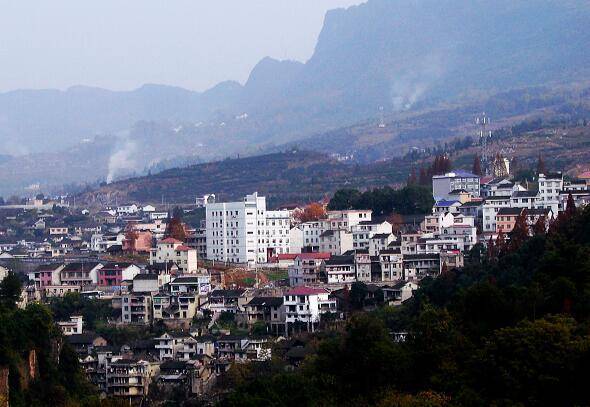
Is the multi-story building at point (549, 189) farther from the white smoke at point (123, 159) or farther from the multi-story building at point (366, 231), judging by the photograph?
the white smoke at point (123, 159)

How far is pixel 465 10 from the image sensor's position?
18400 centimetres

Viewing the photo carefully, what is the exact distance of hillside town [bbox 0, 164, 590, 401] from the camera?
36.5 metres

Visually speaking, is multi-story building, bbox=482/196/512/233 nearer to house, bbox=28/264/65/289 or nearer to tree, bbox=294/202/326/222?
tree, bbox=294/202/326/222

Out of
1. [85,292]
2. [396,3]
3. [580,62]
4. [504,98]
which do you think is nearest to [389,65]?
[396,3]

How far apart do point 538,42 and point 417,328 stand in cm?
13916

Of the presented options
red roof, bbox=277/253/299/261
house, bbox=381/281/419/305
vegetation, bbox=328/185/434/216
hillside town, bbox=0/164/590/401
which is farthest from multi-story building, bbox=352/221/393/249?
A: house, bbox=381/281/419/305

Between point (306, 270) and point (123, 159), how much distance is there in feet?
413

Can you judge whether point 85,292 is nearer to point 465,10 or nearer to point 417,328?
point 417,328

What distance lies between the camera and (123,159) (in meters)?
167

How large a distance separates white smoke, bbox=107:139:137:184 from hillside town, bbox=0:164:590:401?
100 m

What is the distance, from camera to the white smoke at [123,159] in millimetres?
155825

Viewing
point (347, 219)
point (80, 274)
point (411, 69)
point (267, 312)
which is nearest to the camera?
point (267, 312)

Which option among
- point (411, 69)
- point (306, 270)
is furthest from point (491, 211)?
point (411, 69)

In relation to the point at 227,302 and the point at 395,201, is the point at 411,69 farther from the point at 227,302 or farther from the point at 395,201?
the point at 227,302
